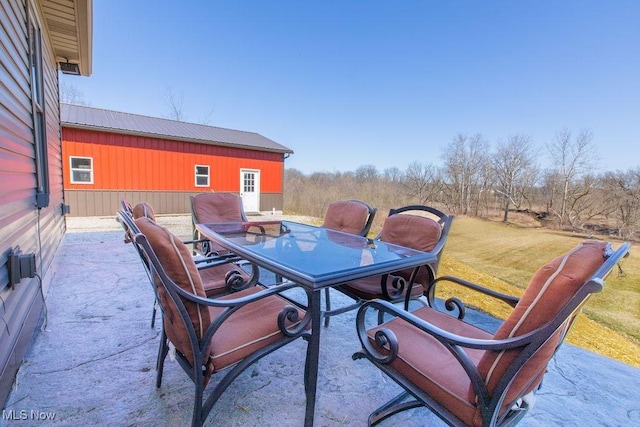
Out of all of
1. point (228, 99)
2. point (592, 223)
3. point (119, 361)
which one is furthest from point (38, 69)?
point (592, 223)

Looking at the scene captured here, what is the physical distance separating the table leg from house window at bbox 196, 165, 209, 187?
10.3m

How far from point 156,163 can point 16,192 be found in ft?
28.1

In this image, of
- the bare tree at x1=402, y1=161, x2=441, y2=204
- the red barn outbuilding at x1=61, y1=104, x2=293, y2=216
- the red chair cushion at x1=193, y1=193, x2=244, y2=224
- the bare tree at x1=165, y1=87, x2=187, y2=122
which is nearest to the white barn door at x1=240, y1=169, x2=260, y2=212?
the red barn outbuilding at x1=61, y1=104, x2=293, y2=216

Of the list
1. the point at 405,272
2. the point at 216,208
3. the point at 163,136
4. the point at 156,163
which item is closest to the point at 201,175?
the point at 156,163

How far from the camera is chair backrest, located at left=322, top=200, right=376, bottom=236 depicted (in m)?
3.02

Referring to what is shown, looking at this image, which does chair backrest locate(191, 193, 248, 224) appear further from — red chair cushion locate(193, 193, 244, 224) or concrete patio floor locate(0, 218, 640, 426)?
concrete patio floor locate(0, 218, 640, 426)

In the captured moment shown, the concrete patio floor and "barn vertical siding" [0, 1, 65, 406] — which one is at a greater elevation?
"barn vertical siding" [0, 1, 65, 406]

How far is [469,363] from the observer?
3.12ft

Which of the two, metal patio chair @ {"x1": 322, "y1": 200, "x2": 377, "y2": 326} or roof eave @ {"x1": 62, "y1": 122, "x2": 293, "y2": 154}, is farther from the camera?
roof eave @ {"x1": 62, "y1": 122, "x2": 293, "y2": 154}

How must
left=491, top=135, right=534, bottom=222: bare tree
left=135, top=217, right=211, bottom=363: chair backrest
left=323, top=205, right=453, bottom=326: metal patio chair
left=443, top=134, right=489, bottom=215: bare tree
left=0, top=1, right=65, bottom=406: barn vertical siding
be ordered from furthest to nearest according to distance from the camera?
left=443, top=134, right=489, bottom=215: bare tree
left=491, top=135, right=534, bottom=222: bare tree
left=323, top=205, right=453, bottom=326: metal patio chair
left=0, top=1, right=65, bottom=406: barn vertical siding
left=135, top=217, right=211, bottom=363: chair backrest

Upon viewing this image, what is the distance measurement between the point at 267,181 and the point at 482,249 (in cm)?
1187

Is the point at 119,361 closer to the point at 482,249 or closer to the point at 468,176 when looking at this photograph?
the point at 482,249

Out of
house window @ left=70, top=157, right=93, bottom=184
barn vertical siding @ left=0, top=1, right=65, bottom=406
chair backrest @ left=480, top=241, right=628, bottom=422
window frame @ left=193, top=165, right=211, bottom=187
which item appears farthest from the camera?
window frame @ left=193, top=165, right=211, bottom=187

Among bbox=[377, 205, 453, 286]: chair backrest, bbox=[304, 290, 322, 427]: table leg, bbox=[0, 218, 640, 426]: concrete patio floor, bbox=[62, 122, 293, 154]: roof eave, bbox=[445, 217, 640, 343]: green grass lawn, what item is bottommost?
bbox=[445, 217, 640, 343]: green grass lawn
